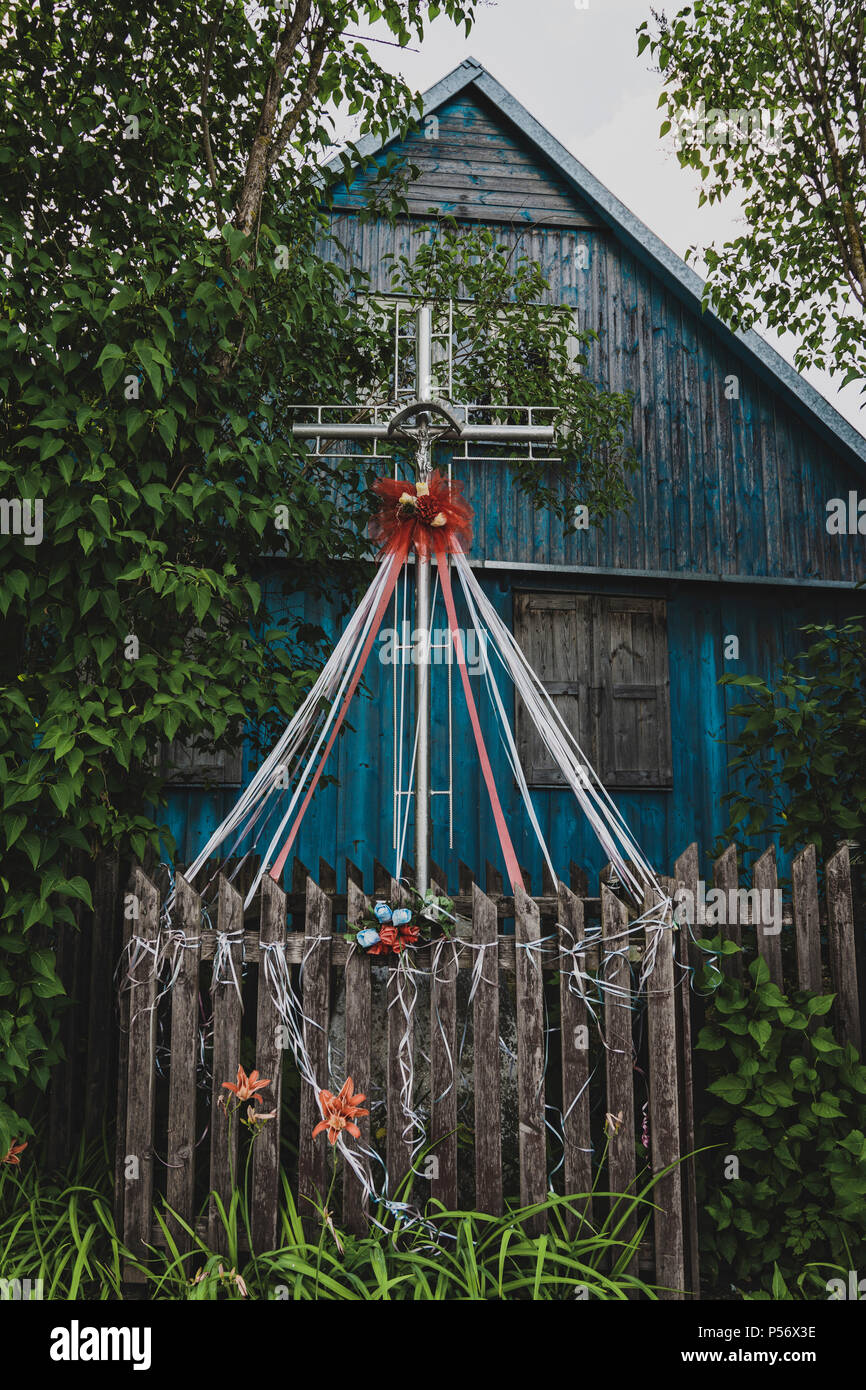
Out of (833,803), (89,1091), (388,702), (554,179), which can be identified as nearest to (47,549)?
(89,1091)

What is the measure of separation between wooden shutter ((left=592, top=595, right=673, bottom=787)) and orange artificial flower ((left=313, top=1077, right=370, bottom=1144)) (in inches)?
183

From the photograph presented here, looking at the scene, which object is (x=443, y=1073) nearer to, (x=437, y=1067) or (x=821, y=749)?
(x=437, y=1067)

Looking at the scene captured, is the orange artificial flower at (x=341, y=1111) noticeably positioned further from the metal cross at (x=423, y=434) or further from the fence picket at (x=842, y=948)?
the fence picket at (x=842, y=948)

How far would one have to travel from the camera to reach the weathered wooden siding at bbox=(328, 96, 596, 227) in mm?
7633

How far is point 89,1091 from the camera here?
3.81m

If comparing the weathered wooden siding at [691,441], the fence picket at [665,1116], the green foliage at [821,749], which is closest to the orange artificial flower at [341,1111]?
the fence picket at [665,1116]

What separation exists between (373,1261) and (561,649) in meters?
5.15

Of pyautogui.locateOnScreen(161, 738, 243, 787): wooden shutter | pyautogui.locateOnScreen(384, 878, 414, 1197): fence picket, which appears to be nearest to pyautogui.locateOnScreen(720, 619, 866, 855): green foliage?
pyautogui.locateOnScreen(384, 878, 414, 1197): fence picket

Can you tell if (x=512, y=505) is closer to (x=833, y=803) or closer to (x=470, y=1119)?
(x=833, y=803)

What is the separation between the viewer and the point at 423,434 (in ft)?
12.7

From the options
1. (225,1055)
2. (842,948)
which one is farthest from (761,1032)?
(225,1055)

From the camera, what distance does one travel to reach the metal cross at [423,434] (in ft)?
11.7

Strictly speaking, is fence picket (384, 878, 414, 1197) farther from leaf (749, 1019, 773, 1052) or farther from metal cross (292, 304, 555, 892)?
leaf (749, 1019, 773, 1052)

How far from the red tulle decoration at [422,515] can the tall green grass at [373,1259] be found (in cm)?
227
